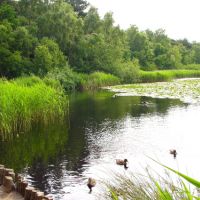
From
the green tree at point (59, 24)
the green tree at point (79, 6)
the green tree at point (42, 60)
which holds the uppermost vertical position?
the green tree at point (79, 6)

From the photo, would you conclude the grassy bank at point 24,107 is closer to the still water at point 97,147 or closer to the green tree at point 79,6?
the still water at point 97,147

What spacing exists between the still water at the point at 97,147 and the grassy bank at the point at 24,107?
1.84 ft

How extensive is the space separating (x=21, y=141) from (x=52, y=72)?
90.3 ft

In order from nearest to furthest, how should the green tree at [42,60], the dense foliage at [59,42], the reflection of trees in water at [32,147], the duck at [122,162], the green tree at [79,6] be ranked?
the duck at [122,162] → the reflection of trees in water at [32,147] → the dense foliage at [59,42] → the green tree at [42,60] → the green tree at [79,6]

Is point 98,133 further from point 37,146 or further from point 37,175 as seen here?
point 37,175

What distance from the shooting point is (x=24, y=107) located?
60.0 ft

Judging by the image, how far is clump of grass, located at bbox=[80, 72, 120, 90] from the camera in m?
50.4

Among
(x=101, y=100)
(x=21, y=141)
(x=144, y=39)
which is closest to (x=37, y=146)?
(x=21, y=141)

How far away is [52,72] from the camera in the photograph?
44375mm

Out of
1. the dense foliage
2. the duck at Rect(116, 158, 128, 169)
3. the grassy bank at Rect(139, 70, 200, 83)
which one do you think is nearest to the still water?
the duck at Rect(116, 158, 128, 169)

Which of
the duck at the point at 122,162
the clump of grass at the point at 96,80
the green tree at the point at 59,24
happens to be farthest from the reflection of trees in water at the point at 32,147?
the green tree at the point at 59,24

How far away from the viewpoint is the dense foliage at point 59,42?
137 feet

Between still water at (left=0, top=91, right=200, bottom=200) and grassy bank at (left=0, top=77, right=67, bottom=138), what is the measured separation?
22.1 inches

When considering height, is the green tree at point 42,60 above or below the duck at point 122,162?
above
